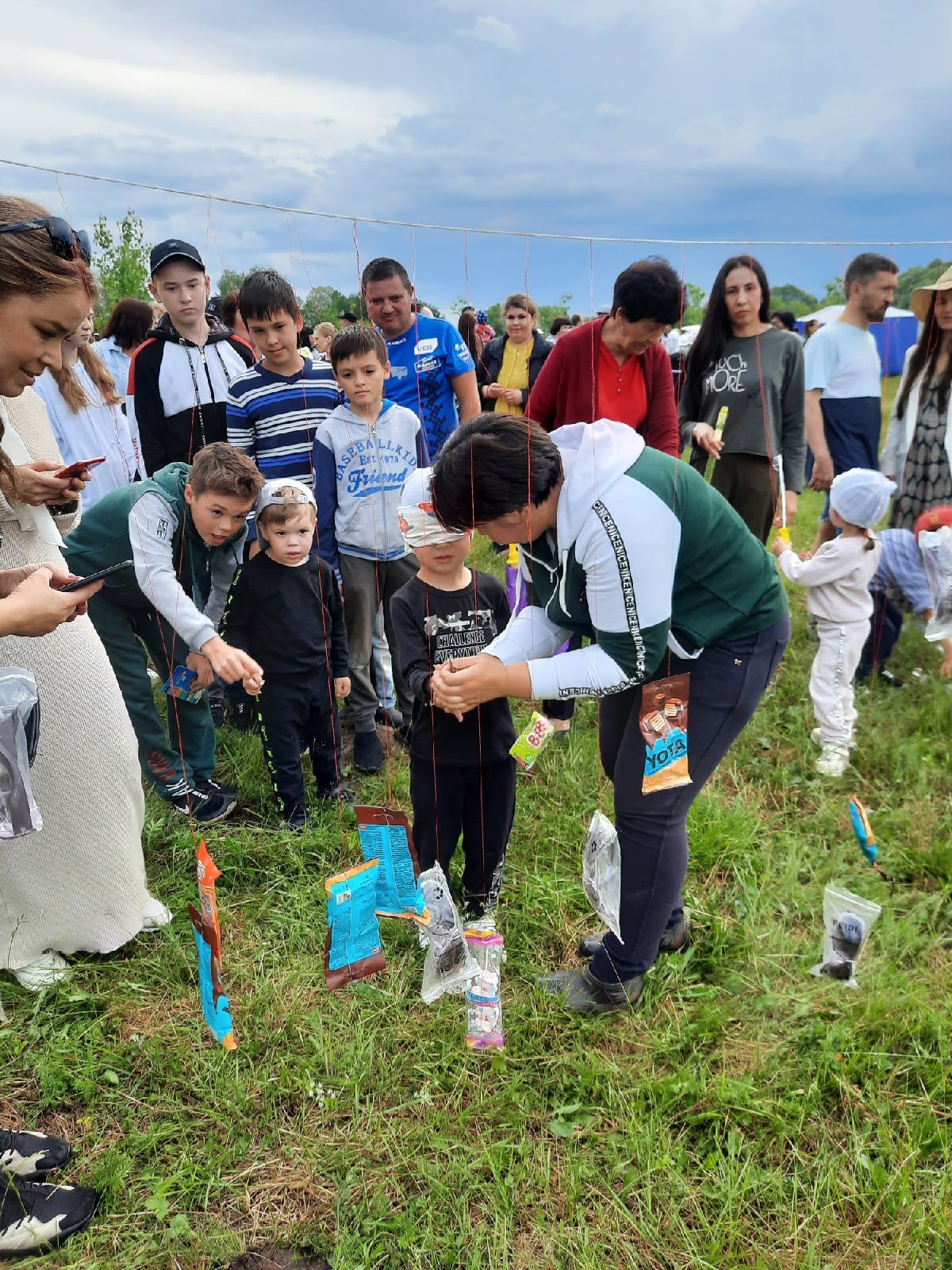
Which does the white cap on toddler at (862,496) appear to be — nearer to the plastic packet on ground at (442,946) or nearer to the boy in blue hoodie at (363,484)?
the boy in blue hoodie at (363,484)

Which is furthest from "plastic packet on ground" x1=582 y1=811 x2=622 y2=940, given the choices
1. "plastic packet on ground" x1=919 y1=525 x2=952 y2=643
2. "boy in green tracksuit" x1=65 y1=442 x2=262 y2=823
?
"plastic packet on ground" x1=919 y1=525 x2=952 y2=643

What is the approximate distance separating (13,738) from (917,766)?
331 cm

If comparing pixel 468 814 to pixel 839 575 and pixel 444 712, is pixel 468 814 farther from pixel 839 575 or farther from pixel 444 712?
pixel 839 575

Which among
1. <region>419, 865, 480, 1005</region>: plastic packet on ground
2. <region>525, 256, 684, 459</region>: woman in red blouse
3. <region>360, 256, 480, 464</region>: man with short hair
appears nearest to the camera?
<region>419, 865, 480, 1005</region>: plastic packet on ground

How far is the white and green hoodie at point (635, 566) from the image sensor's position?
5.45ft

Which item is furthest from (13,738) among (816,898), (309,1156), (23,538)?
A: (816,898)

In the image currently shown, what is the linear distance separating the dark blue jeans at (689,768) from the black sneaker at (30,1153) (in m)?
1.44

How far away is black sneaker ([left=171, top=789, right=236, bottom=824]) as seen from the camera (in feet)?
10.3

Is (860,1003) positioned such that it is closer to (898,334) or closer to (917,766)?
(917,766)

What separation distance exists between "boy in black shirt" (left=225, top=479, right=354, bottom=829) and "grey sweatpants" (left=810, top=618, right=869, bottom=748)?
212 centimetres

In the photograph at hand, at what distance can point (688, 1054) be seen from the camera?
6.82 feet

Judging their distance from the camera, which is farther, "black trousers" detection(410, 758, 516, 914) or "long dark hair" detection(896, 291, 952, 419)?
"long dark hair" detection(896, 291, 952, 419)

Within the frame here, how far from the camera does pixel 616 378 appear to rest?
3.11 meters

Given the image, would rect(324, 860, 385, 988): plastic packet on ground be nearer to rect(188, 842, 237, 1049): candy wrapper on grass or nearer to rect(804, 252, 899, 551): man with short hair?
rect(188, 842, 237, 1049): candy wrapper on grass
